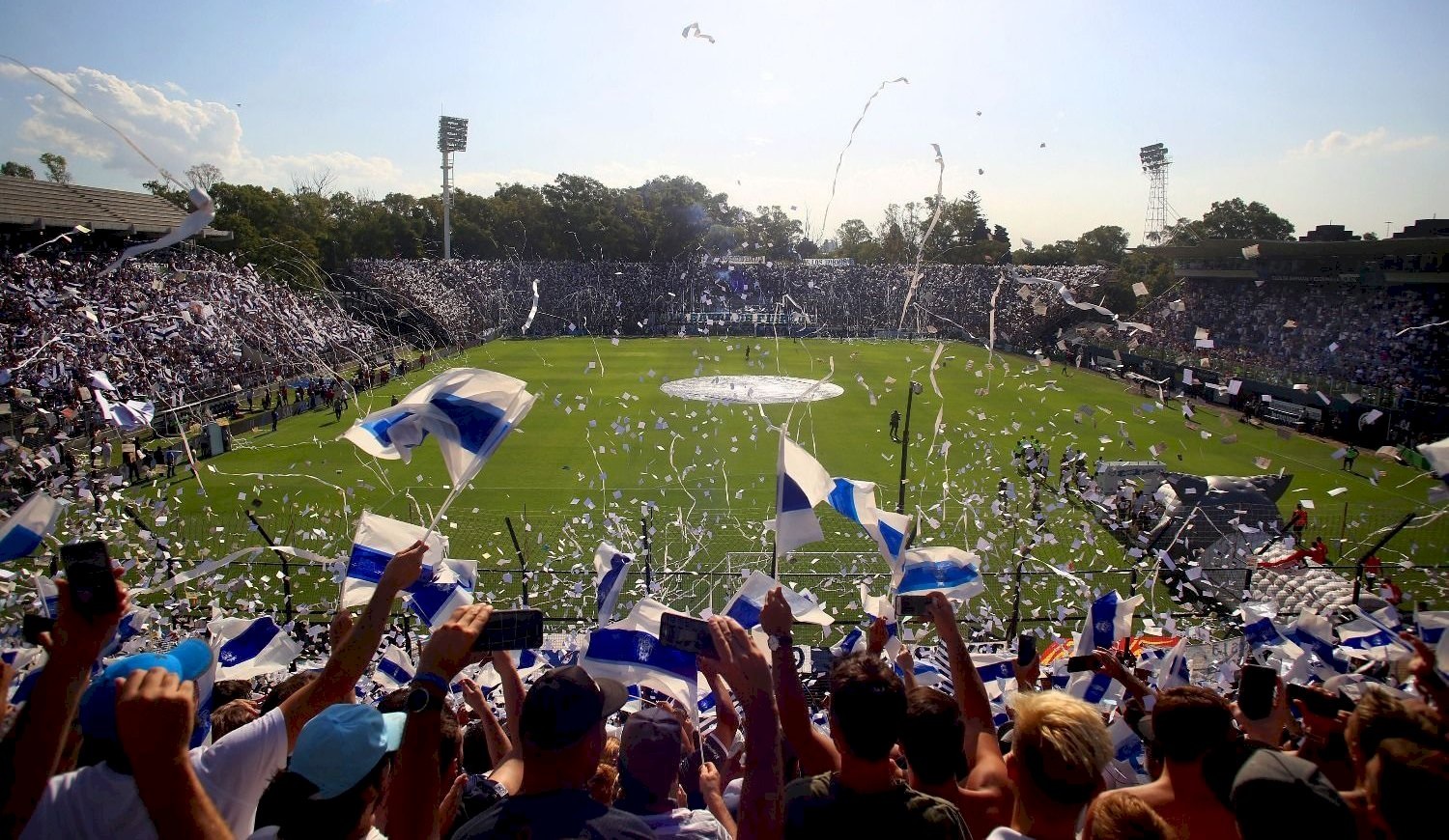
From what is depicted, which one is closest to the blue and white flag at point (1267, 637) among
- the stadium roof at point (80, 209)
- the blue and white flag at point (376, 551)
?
the blue and white flag at point (376, 551)

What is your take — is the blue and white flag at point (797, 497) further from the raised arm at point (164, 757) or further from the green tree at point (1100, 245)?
the green tree at point (1100, 245)

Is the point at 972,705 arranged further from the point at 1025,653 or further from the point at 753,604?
the point at 753,604

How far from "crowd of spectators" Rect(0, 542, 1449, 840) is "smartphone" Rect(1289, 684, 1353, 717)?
0.46 metres

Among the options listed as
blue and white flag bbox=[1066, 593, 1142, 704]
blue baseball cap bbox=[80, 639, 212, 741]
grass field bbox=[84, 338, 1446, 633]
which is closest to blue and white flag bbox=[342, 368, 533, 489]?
blue baseball cap bbox=[80, 639, 212, 741]

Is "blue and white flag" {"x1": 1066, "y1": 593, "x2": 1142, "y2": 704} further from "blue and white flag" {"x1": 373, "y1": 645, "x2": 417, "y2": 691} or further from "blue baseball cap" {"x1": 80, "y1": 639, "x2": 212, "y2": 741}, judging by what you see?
"blue baseball cap" {"x1": 80, "y1": 639, "x2": 212, "y2": 741}

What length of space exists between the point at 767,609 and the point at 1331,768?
2.68 meters

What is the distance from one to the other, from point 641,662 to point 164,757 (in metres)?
2.57

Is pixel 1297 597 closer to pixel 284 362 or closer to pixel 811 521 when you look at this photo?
pixel 811 521

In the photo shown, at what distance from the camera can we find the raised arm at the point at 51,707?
2504mm

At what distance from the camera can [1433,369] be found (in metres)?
31.9

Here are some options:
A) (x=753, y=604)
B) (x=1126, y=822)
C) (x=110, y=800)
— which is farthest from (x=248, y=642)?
(x=1126, y=822)

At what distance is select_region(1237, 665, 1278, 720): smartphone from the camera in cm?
373

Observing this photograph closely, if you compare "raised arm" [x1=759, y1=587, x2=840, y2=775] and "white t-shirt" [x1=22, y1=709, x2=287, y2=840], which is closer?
"white t-shirt" [x1=22, y1=709, x2=287, y2=840]

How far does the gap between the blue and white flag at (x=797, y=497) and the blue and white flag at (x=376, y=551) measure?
2.37 m
